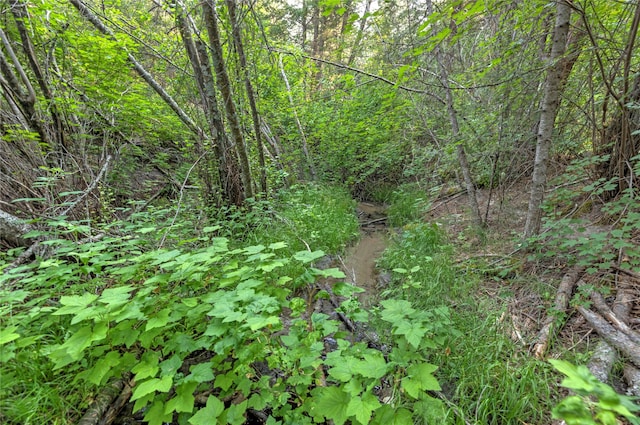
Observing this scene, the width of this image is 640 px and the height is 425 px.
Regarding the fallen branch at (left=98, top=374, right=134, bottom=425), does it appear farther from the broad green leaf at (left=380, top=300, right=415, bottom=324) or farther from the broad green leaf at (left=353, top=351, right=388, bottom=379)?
the broad green leaf at (left=380, top=300, right=415, bottom=324)

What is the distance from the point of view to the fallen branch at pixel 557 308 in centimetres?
202

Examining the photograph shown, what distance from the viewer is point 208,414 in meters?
1.35

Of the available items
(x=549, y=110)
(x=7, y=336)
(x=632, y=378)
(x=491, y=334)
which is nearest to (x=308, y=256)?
(x=7, y=336)

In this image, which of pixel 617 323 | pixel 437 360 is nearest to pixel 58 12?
pixel 437 360

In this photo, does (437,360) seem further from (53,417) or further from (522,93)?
(522,93)

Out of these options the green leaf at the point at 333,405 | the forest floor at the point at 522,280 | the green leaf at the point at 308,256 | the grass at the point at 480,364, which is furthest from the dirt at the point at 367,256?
the green leaf at the point at 333,405

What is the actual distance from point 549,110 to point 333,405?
10.7 ft

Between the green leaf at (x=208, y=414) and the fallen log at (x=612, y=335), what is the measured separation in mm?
2475

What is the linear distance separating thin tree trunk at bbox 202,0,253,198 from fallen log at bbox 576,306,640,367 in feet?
13.2

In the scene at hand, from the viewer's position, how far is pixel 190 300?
1669 millimetres

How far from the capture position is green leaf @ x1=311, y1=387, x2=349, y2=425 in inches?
52.9

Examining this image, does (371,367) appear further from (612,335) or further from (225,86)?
(225,86)

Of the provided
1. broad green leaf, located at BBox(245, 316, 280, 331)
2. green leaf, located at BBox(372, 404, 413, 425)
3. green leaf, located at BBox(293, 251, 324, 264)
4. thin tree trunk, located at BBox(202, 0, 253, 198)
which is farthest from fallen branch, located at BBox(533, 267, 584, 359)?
thin tree trunk, located at BBox(202, 0, 253, 198)

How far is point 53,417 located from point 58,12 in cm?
531
